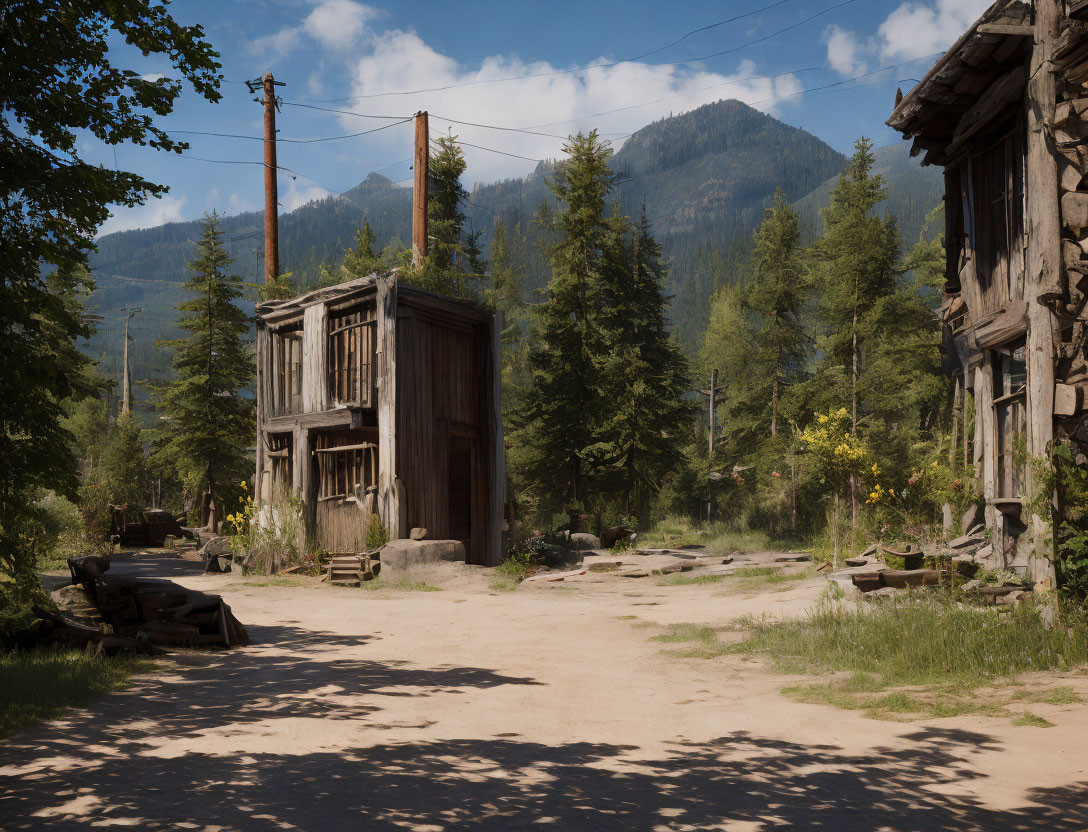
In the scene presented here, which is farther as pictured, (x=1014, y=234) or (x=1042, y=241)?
(x=1014, y=234)

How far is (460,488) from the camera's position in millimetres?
18828

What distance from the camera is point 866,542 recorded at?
59.7 ft

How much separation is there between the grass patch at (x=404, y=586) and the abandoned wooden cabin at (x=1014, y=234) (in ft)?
30.0

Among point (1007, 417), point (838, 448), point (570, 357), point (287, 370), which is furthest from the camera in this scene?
point (570, 357)

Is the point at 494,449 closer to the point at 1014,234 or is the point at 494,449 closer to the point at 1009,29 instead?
the point at 1014,234

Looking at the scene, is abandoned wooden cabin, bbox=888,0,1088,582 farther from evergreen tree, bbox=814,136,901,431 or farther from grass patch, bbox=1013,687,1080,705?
evergreen tree, bbox=814,136,901,431

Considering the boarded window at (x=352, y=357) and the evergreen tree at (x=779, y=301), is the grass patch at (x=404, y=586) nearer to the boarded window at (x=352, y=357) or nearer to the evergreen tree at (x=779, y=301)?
the boarded window at (x=352, y=357)

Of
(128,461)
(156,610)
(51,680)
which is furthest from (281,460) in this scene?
(128,461)

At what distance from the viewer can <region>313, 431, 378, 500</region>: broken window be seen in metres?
17.3

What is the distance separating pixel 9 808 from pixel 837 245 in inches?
1195

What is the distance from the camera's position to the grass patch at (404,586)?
14844mm

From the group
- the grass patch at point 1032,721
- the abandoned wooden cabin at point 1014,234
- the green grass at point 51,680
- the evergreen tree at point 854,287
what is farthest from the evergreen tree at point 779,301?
the green grass at point 51,680

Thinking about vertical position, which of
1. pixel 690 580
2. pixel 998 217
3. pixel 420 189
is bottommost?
pixel 690 580

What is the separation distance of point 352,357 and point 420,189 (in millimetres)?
7328
